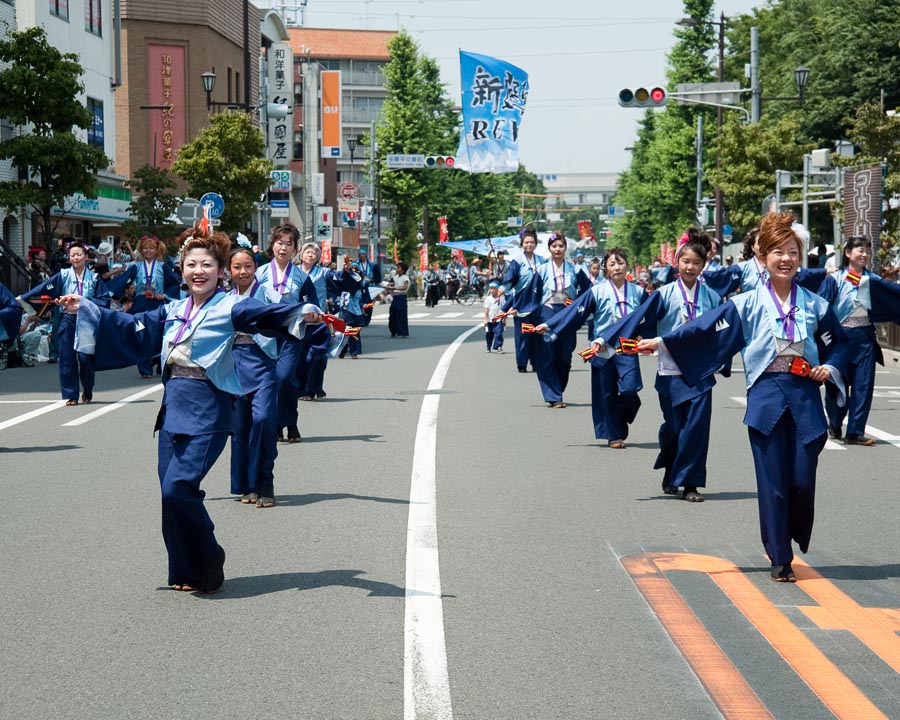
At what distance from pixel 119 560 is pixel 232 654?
6.69 feet

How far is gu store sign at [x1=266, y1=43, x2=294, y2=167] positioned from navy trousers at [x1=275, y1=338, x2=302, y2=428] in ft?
147

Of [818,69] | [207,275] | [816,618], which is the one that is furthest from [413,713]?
[818,69]

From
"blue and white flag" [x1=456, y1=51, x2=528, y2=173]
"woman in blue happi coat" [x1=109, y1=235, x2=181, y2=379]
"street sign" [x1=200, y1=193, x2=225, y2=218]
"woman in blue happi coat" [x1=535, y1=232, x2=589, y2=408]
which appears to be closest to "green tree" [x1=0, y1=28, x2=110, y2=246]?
"street sign" [x1=200, y1=193, x2=225, y2=218]

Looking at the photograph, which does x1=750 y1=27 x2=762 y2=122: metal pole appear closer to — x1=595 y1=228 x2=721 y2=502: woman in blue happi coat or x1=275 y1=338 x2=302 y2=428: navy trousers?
x1=275 y1=338 x2=302 y2=428: navy trousers

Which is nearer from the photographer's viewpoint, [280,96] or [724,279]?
[724,279]

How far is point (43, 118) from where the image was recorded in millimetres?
27828

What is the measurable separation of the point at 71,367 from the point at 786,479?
10.6m

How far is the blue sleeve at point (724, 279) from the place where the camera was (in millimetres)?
11430

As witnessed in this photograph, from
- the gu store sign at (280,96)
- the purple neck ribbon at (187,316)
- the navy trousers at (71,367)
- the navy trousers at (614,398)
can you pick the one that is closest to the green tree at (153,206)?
the gu store sign at (280,96)

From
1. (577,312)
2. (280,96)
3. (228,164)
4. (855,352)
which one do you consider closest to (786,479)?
(577,312)

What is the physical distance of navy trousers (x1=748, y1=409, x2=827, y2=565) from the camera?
265 inches

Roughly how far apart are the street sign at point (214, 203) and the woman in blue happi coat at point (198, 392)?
93.1 feet

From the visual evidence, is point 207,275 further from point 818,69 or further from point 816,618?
point 818,69

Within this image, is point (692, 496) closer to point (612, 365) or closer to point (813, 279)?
point (612, 365)
